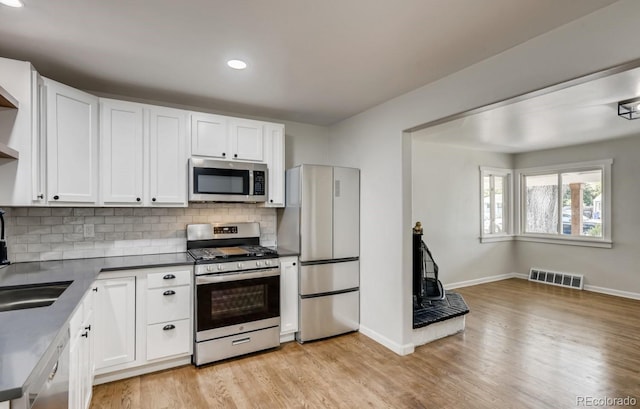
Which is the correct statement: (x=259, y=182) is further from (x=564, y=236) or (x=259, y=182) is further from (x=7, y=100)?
(x=564, y=236)

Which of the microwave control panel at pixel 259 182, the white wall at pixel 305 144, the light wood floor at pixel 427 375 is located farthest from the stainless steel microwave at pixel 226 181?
the light wood floor at pixel 427 375

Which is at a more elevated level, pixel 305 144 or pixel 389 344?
pixel 305 144

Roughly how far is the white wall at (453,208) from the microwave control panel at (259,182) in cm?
282

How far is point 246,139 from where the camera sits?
3406mm

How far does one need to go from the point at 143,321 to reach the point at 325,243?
183cm

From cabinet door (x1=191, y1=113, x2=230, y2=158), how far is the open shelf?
50.3 inches

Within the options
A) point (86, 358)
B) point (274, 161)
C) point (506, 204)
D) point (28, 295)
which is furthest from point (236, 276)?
point (506, 204)

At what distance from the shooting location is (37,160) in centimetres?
230

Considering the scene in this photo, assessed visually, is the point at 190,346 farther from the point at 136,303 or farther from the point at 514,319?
the point at 514,319

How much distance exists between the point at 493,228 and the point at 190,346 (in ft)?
18.9

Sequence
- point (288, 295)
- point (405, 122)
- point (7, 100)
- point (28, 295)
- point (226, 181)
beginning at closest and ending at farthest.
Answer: point (28, 295)
point (7, 100)
point (405, 122)
point (226, 181)
point (288, 295)

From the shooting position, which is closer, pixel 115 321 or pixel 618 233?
pixel 115 321

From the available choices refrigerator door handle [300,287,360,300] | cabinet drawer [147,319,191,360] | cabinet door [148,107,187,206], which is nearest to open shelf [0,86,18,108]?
cabinet door [148,107,187,206]

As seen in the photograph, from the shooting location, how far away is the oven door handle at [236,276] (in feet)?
9.22
